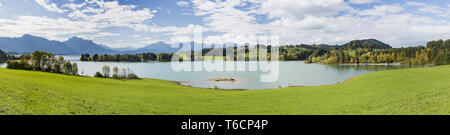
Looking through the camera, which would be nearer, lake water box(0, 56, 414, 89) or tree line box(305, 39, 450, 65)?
lake water box(0, 56, 414, 89)

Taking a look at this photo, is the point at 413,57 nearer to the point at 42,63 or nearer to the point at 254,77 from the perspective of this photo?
the point at 254,77

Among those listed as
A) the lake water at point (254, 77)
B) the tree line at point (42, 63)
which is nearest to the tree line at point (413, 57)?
the lake water at point (254, 77)

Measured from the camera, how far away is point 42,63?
62.0 meters

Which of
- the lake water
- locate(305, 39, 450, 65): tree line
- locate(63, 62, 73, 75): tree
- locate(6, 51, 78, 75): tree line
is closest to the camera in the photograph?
locate(6, 51, 78, 75): tree line

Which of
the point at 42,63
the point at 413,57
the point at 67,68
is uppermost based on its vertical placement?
the point at 413,57

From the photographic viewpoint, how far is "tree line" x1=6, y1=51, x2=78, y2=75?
56975 mm

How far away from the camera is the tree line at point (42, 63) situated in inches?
2243

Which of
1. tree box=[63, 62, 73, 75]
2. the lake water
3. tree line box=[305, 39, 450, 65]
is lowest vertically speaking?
the lake water

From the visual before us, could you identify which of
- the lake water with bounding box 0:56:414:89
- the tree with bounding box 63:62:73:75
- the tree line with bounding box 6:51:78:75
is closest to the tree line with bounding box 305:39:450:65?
the lake water with bounding box 0:56:414:89

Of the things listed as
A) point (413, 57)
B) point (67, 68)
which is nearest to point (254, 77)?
point (67, 68)

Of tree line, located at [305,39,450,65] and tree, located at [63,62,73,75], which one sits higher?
tree line, located at [305,39,450,65]

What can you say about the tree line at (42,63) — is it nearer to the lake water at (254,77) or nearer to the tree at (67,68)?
the tree at (67,68)

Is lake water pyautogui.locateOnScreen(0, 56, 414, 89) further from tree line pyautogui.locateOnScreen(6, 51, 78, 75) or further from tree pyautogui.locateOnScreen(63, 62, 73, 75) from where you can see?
tree line pyautogui.locateOnScreen(6, 51, 78, 75)
